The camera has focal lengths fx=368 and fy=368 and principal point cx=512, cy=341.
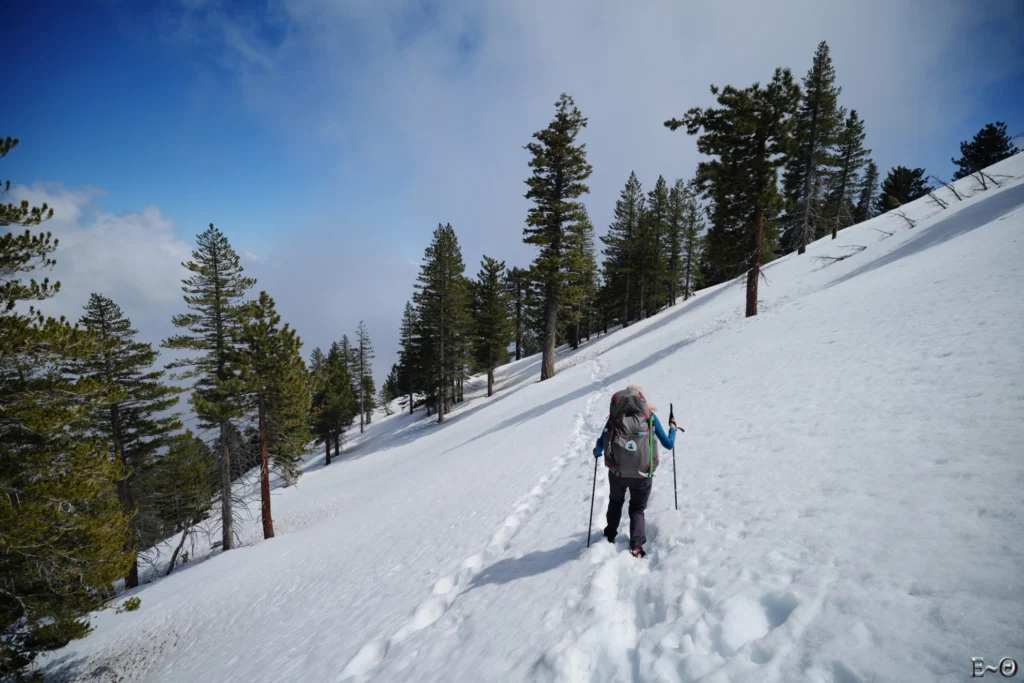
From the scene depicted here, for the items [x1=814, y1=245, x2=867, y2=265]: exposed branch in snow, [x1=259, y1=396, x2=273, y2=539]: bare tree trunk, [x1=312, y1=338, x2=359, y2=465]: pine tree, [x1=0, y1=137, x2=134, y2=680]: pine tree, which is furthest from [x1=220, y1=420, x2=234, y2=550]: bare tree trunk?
[x1=814, y1=245, x2=867, y2=265]: exposed branch in snow

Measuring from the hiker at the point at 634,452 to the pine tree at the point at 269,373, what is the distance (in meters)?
14.1

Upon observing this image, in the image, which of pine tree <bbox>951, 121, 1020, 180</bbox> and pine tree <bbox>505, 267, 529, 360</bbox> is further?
pine tree <bbox>951, 121, 1020, 180</bbox>

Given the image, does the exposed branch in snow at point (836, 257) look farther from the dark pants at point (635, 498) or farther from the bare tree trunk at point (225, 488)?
the bare tree trunk at point (225, 488)

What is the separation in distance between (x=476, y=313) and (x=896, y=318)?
2466 centimetres

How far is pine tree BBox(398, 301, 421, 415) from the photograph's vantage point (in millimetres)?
35750

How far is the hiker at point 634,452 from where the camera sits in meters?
4.51

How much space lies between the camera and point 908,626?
2504 millimetres

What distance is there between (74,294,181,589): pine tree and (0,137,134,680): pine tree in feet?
33.5

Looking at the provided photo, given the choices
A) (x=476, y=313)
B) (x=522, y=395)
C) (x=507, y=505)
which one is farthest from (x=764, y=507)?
(x=476, y=313)

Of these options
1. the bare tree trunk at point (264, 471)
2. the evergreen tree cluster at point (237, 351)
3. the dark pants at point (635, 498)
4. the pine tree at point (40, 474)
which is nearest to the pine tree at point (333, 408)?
the evergreen tree cluster at point (237, 351)

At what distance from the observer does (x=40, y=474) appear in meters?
8.38

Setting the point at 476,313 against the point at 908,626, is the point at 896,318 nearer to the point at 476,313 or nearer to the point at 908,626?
the point at 908,626

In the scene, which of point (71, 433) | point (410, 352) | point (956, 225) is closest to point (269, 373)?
point (71, 433)

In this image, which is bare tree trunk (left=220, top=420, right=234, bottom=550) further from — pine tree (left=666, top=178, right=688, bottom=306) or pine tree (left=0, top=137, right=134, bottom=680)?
pine tree (left=666, top=178, right=688, bottom=306)
